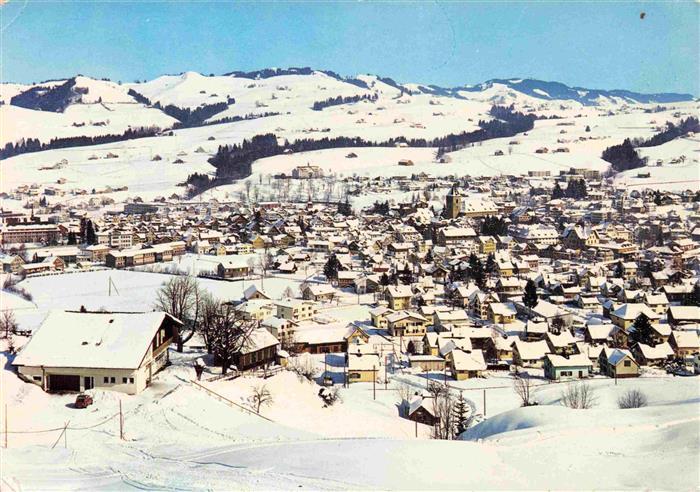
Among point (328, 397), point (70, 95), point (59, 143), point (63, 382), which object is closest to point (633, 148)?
point (59, 143)

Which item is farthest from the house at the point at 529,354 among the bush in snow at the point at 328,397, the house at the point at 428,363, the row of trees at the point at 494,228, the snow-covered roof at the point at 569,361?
the row of trees at the point at 494,228

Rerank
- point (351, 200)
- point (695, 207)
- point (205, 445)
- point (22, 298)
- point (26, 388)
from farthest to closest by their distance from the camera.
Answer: point (351, 200)
point (695, 207)
point (22, 298)
point (26, 388)
point (205, 445)

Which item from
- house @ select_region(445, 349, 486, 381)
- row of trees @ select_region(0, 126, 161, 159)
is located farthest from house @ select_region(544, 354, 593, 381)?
row of trees @ select_region(0, 126, 161, 159)

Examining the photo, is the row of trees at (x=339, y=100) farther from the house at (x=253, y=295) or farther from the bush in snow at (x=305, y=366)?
the bush in snow at (x=305, y=366)

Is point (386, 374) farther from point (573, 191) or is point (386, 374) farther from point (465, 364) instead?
point (573, 191)

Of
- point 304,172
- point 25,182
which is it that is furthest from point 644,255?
point 25,182

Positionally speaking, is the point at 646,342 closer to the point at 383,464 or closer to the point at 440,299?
the point at 440,299

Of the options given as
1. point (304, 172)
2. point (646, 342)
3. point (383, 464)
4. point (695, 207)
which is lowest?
point (646, 342)

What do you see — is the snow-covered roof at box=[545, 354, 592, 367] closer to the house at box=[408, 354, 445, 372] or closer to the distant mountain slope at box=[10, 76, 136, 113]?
the house at box=[408, 354, 445, 372]
